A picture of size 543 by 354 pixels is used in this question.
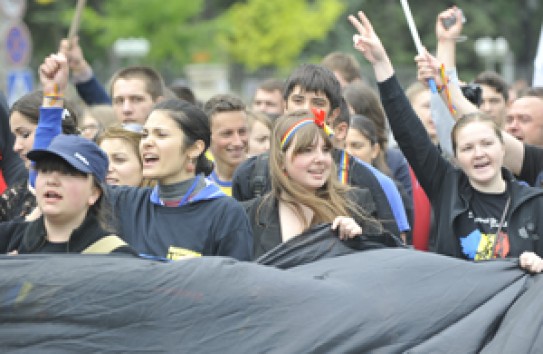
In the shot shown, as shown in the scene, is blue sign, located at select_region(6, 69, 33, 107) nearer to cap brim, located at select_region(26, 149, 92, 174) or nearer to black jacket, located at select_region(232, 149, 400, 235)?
black jacket, located at select_region(232, 149, 400, 235)

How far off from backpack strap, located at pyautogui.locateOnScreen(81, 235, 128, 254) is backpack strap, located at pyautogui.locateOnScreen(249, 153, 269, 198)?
171cm

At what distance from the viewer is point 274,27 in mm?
35062

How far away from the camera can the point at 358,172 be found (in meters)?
5.75

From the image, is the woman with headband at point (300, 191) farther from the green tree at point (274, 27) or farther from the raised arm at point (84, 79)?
the green tree at point (274, 27)

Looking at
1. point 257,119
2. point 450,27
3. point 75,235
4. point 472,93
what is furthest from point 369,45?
point 257,119

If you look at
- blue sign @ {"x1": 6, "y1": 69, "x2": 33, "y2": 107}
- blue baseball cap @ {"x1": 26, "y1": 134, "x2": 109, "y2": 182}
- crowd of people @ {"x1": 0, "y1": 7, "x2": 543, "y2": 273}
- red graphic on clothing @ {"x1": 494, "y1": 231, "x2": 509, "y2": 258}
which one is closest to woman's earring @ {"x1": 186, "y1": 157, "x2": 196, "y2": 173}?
crowd of people @ {"x1": 0, "y1": 7, "x2": 543, "y2": 273}

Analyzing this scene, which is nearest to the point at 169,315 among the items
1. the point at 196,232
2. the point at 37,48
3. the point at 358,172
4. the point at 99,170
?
the point at 99,170

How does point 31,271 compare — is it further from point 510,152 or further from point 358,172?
point 510,152

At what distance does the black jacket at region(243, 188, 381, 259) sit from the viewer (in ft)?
17.1

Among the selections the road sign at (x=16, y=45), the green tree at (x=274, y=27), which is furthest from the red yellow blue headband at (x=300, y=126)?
the green tree at (x=274, y=27)

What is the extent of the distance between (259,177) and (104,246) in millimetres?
1825

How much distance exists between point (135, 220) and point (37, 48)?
1470 inches

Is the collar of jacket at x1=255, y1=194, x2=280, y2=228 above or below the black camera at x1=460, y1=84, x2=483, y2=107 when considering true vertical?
below

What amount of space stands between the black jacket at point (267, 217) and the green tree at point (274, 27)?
29.0 metres
